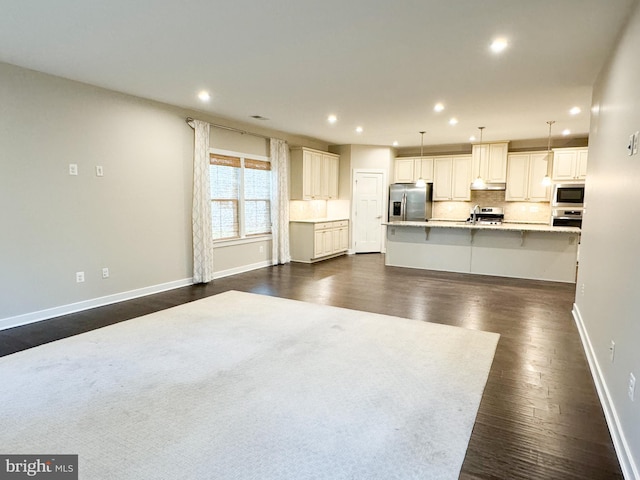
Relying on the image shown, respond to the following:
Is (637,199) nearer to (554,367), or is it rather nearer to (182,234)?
(554,367)

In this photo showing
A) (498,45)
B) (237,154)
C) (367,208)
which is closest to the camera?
(498,45)

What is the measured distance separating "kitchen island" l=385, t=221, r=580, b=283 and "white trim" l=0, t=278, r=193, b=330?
4.11 meters

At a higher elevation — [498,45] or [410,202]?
[498,45]

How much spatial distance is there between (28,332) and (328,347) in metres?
3.02

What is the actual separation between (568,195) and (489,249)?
2.24 metres

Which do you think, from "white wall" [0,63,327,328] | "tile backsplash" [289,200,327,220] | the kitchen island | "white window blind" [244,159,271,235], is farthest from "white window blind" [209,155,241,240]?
the kitchen island

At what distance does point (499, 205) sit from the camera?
27.8 ft

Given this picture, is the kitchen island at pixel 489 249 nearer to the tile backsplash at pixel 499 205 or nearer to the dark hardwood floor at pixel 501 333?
the dark hardwood floor at pixel 501 333

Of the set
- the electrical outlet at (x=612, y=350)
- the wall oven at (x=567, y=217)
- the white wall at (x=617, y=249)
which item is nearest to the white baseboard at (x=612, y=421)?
the white wall at (x=617, y=249)

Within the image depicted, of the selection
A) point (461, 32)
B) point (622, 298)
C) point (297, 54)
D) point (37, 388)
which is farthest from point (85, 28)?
point (622, 298)

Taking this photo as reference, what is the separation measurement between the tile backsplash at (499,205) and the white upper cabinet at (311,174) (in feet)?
9.37

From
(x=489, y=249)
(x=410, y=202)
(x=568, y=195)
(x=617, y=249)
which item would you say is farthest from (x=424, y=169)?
(x=617, y=249)

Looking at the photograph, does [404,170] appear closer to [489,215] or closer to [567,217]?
[489,215]

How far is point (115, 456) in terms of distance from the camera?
1.88 m
